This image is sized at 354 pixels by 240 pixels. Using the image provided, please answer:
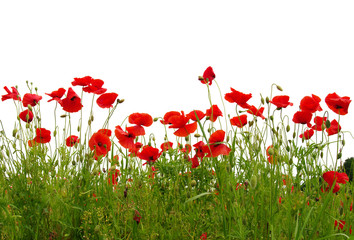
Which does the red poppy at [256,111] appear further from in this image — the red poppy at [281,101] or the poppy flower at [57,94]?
the poppy flower at [57,94]

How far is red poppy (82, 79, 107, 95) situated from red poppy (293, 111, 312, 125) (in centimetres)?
154

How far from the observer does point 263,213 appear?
2.33 metres

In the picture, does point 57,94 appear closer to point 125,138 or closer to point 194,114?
point 125,138

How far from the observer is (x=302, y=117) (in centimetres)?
305

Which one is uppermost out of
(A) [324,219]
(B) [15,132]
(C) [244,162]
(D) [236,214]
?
(B) [15,132]

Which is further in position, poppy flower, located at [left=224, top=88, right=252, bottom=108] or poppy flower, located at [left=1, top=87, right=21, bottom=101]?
poppy flower, located at [left=1, top=87, right=21, bottom=101]

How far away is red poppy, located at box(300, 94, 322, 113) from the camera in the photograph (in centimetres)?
293

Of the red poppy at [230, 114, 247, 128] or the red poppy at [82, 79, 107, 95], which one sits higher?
the red poppy at [82, 79, 107, 95]

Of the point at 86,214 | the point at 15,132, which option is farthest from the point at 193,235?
the point at 15,132

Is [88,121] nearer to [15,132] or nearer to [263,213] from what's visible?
[15,132]

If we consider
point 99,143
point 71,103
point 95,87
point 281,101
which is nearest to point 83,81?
point 95,87

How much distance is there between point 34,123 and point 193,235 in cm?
172

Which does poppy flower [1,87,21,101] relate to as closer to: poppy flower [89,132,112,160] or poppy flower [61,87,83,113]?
poppy flower [61,87,83,113]

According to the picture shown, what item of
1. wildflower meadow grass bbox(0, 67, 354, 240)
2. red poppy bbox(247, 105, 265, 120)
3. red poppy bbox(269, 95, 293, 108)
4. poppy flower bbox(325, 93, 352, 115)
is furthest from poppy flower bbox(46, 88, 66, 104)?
poppy flower bbox(325, 93, 352, 115)
